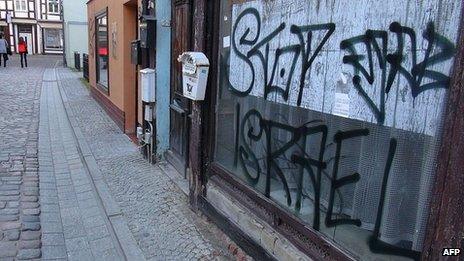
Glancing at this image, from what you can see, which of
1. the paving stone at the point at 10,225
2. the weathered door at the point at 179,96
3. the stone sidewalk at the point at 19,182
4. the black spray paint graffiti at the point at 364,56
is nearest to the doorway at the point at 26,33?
the stone sidewalk at the point at 19,182

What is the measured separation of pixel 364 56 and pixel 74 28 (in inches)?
946

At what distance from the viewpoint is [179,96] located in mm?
5562

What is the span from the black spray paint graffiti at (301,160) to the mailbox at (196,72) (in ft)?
1.59

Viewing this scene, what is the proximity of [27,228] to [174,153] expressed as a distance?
87.4 inches

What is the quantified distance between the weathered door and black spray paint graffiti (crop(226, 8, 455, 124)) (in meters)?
1.69

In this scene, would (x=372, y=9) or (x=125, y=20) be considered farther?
(x=125, y=20)

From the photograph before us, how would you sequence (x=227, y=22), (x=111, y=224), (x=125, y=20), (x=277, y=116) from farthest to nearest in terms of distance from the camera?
(x=125, y=20) → (x=111, y=224) → (x=227, y=22) → (x=277, y=116)

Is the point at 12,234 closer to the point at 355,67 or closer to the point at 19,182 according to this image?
the point at 19,182

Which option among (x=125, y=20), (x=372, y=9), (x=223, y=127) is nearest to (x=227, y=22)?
(x=223, y=127)

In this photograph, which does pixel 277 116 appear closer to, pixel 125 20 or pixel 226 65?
pixel 226 65

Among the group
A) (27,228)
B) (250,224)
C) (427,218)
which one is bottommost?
(27,228)

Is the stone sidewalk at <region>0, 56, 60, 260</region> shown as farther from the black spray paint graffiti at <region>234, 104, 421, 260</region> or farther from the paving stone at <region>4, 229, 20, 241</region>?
the black spray paint graffiti at <region>234, 104, 421, 260</region>

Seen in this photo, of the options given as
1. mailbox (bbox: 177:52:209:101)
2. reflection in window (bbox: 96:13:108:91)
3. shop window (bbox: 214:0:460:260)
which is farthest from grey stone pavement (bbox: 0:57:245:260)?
reflection in window (bbox: 96:13:108:91)

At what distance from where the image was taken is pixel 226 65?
3994mm
